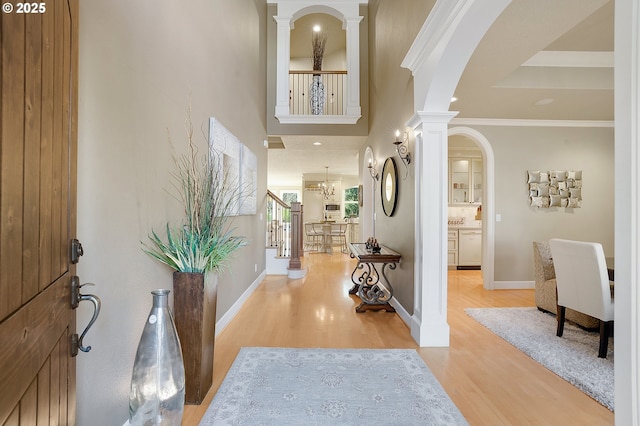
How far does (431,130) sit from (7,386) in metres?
2.90

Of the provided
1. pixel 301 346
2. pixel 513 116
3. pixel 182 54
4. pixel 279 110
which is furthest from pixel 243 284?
pixel 513 116

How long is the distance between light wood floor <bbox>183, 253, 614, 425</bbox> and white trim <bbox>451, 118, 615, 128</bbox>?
2.61m

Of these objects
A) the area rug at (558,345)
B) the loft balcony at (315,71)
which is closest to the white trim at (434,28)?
the area rug at (558,345)

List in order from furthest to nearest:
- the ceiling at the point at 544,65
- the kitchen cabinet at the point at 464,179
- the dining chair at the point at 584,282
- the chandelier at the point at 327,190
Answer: the chandelier at the point at 327,190 → the kitchen cabinet at the point at 464,179 → the dining chair at the point at 584,282 → the ceiling at the point at 544,65

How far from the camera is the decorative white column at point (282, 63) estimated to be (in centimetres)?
571

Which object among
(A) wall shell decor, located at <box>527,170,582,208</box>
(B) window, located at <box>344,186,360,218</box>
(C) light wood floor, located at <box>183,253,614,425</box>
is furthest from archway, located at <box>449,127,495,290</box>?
(B) window, located at <box>344,186,360,218</box>

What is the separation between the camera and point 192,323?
1.83m

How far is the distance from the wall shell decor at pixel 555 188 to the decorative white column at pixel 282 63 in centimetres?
435

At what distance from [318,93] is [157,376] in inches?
229

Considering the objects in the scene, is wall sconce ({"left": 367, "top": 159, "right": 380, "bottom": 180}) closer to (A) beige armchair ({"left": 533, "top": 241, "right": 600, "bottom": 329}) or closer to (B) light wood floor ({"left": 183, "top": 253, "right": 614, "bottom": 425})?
(B) light wood floor ({"left": 183, "top": 253, "right": 614, "bottom": 425})

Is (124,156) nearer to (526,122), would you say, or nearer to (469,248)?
(526,122)

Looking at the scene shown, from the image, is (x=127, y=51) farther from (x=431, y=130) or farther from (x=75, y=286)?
(x=431, y=130)

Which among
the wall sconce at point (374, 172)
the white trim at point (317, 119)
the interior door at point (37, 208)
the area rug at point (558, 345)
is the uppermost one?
the white trim at point (317, 119)

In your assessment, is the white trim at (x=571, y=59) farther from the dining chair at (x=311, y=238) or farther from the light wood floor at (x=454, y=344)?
the dining chair at (x=311, y=238)
